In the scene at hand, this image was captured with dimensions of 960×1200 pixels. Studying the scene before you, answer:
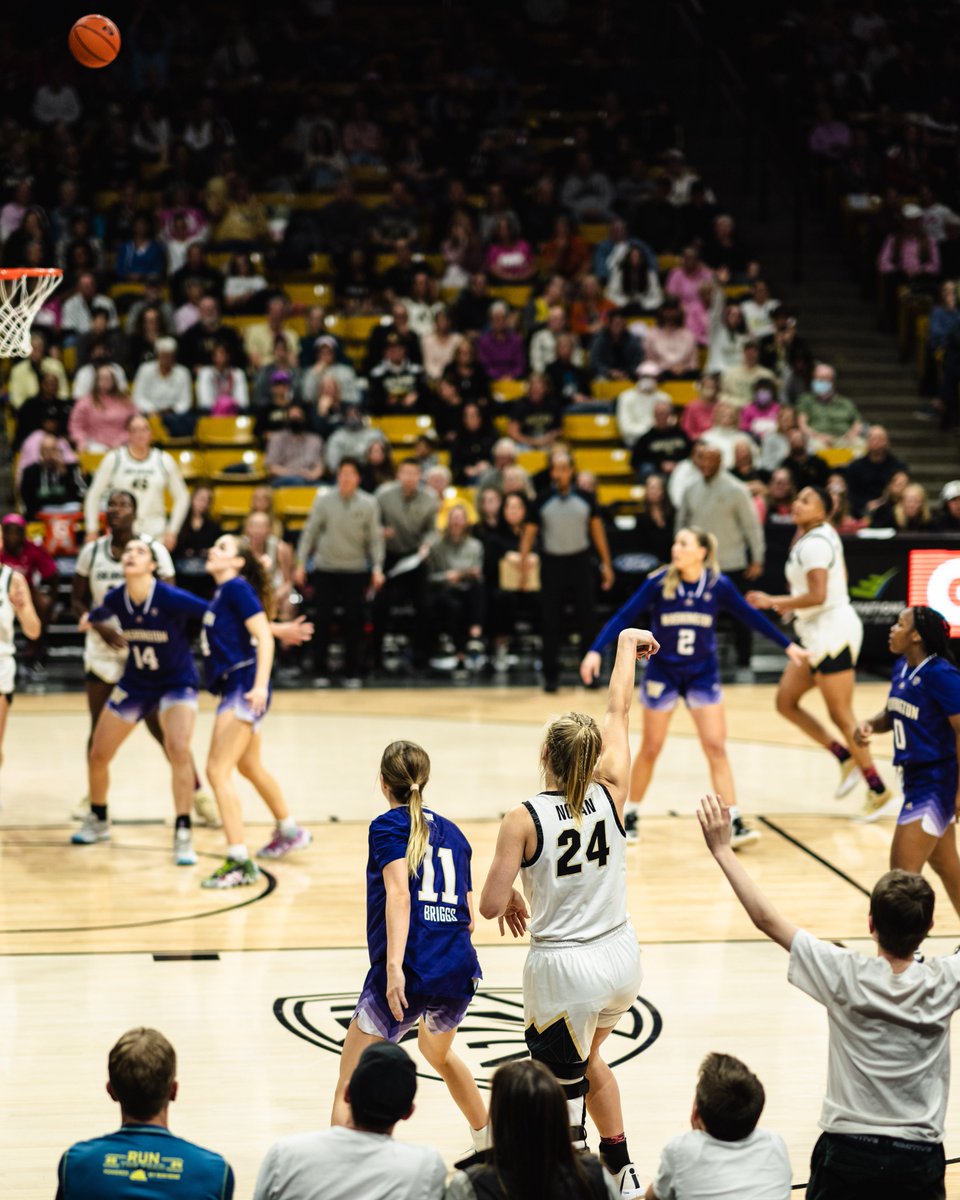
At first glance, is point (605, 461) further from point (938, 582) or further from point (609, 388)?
point (938, 582)

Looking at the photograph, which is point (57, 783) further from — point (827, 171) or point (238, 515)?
point (827, 171)

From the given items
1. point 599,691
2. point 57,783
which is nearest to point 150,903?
point 57,783

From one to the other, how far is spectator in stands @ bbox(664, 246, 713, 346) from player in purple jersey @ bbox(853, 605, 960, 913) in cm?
1145

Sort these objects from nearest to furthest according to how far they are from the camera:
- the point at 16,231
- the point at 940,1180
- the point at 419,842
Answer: the point at 940,1180 → the point at 419,842 → the point at 16,231

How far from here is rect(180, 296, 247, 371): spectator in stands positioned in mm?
17297

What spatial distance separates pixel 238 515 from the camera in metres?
16.2

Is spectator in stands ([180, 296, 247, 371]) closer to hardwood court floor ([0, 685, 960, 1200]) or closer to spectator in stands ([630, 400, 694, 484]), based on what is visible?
spectator in stands ([630, 400, 694, 484])

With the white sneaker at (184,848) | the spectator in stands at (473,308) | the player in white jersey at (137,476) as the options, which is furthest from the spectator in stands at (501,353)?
the white sneaker at (184,848)

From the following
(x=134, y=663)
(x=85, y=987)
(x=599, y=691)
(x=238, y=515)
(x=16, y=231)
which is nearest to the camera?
(x=85, y=987)

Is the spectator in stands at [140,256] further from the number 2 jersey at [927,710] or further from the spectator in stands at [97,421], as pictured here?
the number 2 jersey at [927,710]

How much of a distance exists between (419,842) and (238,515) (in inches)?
433

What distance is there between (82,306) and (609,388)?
543 centimetres

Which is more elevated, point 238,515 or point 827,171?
point 827,171

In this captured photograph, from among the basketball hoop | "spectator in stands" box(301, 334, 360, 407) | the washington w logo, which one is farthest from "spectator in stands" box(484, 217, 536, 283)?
the washington w logo
